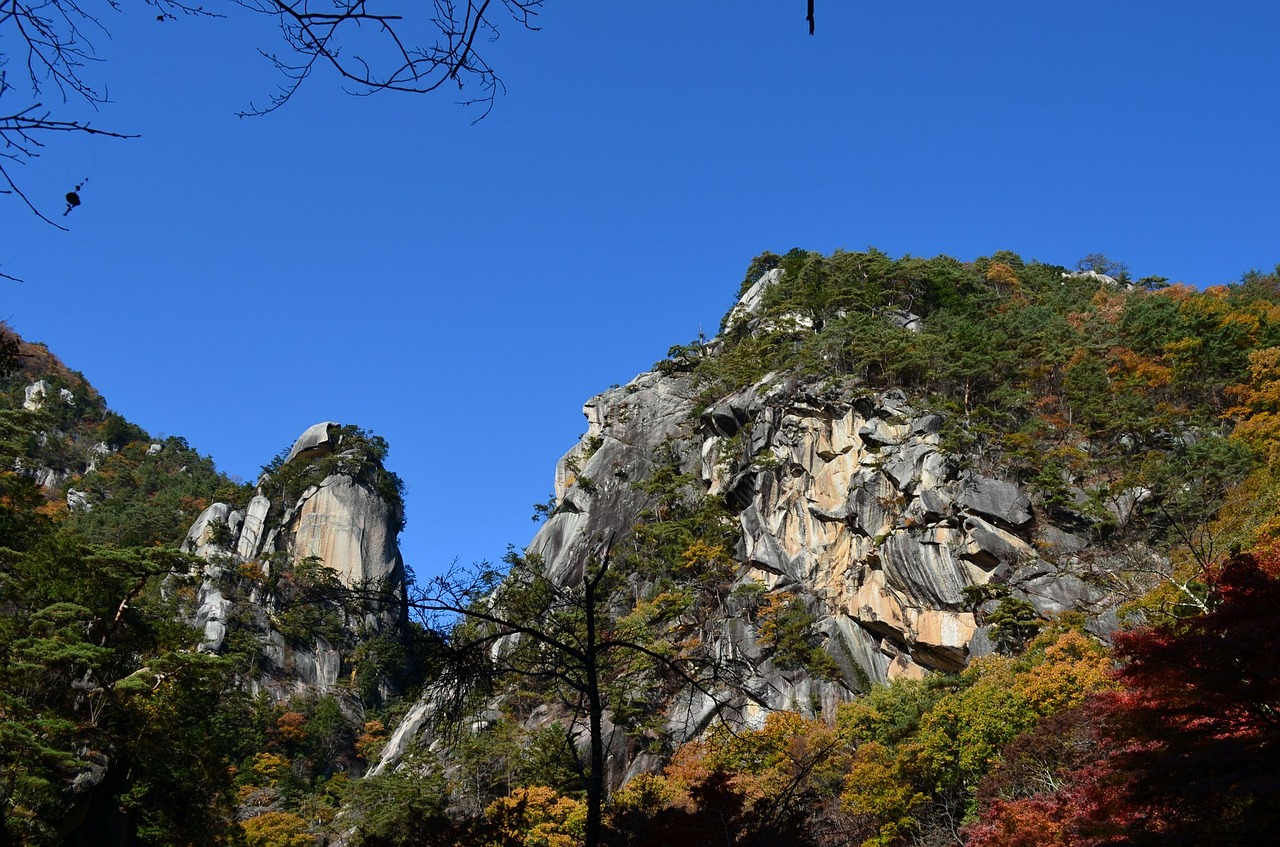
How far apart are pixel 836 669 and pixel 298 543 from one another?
3335 centimetres

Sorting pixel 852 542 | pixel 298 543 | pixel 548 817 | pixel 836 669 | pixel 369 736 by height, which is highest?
pixel 298 543

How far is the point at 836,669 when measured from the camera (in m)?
23.0

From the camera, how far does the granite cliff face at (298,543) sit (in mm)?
41156

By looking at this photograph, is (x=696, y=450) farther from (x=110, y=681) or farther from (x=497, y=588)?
(x=497, y=588)

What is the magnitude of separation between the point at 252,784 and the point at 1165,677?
31.7 metres

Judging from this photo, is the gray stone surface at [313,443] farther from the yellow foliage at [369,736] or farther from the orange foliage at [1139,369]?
the orange foliage at [1139,369]

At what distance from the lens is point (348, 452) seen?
5009 cm

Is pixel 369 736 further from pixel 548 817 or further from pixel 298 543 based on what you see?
pixel 548 817

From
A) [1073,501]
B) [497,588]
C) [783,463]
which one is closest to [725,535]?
[783,463]

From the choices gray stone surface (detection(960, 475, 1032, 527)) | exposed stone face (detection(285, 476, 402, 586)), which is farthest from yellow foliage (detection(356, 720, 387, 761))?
gray stone surface (detection(960, 475, 1032, 527))

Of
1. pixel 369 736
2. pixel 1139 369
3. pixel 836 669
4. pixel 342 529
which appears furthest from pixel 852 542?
pixel 342 529

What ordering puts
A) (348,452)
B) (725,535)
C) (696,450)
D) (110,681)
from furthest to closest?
(348,452), (696,450), (725,535), (110,681)

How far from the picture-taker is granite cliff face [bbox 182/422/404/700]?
41.2m

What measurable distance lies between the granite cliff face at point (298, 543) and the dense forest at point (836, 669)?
1.49m
